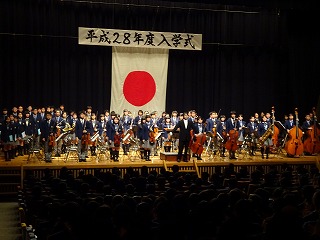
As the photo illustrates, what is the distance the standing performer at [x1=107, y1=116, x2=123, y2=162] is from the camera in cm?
1791

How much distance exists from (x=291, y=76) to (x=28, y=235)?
60.7 ft

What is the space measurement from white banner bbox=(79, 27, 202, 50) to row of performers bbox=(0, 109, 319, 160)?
344cm

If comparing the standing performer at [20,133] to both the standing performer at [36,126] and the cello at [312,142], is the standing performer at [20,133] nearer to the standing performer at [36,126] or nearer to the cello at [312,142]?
the standing performer at [36,126]

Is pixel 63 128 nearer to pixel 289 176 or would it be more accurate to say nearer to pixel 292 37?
pixel 289 176

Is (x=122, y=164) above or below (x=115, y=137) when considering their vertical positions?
below

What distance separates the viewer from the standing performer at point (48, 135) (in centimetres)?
1719

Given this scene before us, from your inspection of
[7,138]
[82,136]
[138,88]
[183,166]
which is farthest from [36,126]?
[138,88]

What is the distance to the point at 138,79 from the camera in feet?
77.4

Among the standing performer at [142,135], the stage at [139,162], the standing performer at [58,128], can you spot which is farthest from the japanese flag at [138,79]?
the standing performer at [142,135]

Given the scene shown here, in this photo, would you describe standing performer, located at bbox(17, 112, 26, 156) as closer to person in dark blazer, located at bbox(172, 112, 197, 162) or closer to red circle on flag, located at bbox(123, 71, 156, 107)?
person in dark blazer, located at bbox(172, 112, 197, 162)

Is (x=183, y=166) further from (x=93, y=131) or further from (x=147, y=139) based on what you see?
(x=93, y=131)

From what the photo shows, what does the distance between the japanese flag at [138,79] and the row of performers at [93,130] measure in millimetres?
2547

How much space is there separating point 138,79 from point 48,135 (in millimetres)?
7022

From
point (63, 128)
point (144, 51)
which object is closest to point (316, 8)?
point (144, 51)
